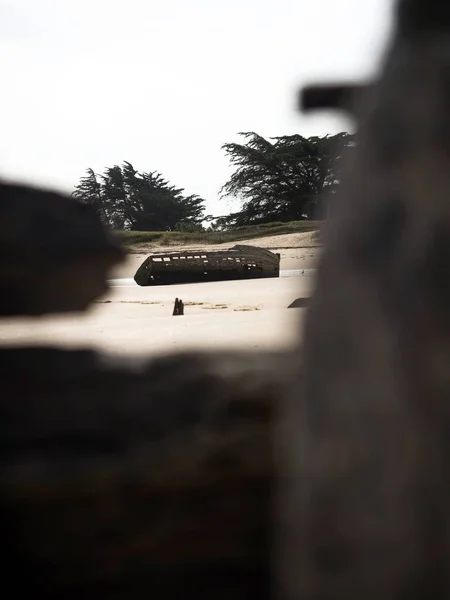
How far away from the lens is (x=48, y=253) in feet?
4.10

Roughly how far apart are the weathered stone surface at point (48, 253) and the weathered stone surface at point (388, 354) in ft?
1.77

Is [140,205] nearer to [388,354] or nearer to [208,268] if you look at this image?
[208,268]

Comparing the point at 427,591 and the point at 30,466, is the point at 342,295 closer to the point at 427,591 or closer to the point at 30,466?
the point at 427,591

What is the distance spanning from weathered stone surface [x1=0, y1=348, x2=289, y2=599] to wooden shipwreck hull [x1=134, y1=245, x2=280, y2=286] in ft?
46.2

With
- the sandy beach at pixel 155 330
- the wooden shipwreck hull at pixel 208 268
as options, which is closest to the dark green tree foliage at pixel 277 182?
the wooden shipwreck hull at pixel 208 268

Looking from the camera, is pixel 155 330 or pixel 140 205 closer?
pixel 155 330

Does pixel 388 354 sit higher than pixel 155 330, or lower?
higher

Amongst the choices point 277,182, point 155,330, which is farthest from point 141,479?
point 277,182

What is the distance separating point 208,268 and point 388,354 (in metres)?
14.7

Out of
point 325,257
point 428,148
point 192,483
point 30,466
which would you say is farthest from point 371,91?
point 30,466

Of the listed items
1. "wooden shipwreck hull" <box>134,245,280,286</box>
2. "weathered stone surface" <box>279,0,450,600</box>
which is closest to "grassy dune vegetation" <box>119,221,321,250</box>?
"wooden shipwreck hull" <box>134,245,280,286</box>

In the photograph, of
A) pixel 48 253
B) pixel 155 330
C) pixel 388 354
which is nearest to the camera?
pixel 388 354

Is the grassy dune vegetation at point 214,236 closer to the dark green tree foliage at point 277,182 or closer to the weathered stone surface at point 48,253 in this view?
the dark green tree foliage at point 277,182

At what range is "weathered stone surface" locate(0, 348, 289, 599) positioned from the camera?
44.4 inches
